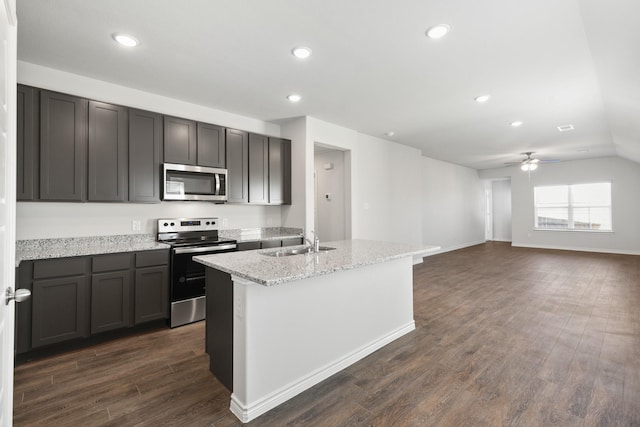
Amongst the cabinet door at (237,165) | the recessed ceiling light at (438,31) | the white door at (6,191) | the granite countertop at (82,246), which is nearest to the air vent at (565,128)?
the recessed ceiling light at (438,31)

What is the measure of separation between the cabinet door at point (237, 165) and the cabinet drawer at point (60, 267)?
1720mm

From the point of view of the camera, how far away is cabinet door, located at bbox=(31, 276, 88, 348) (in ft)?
8.24

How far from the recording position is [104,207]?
3297mm

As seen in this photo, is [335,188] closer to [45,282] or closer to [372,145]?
[372,145]

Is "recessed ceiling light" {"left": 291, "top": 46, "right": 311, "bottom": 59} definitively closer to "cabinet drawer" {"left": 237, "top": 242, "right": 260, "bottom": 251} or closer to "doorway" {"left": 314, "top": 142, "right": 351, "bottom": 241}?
"cabinet drawer" {"left": 237, "top": 242, "right": 260, "bottom": 251}

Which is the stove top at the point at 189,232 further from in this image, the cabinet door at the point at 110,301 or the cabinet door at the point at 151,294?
the cabinet door at the point at 110,301

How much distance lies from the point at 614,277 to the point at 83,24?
26.4ft

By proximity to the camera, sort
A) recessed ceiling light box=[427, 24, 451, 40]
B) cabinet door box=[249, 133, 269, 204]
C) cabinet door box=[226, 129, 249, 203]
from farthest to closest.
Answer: cabinet door box=[249, 133, 269, 204] → cabinet door box=[226, 129, 249, 203] → recessed ceiling light box=[427, 24, 451, 40]

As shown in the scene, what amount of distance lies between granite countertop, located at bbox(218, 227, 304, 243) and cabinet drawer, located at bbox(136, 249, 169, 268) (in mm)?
1030

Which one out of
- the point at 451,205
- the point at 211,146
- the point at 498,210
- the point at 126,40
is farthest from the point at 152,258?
the point at 498,210

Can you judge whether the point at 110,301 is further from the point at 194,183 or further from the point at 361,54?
the point at 361,54

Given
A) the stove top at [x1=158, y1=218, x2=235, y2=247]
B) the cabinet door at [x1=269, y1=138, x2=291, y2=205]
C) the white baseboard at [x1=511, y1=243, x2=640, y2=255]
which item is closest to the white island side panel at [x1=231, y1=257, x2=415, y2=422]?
the stove top at [x1=158, y1=218, x2=235, y2=247]

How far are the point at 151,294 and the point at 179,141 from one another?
1760mm

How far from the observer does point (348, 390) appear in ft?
6.89
